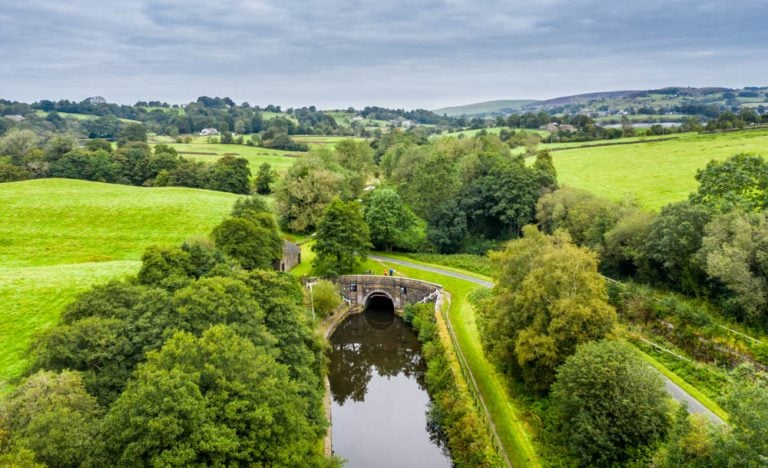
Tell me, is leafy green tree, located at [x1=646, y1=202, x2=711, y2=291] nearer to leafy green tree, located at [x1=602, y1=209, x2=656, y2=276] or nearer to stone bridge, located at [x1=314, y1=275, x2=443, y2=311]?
leafy green tree, located at [x1=602, y1=209, x2=656, y2=276]

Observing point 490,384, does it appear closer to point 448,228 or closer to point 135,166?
point 448,228

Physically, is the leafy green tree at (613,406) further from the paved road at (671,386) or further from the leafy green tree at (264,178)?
the leafy green tree at (264,178)

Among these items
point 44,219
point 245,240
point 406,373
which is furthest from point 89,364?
point 44,219

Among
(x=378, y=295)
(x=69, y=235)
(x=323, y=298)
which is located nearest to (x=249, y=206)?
(x=323, y=298)

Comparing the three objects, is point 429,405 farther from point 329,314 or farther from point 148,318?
point 148,318

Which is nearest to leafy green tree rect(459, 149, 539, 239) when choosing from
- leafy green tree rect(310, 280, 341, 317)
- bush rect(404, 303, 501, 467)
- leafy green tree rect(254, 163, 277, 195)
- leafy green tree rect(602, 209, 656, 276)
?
leafy green tree rect(602, 209, 656, 276)

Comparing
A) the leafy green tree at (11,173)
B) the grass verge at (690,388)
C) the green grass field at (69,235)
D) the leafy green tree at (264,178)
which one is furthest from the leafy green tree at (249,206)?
the leafy green tree at (11,173)
